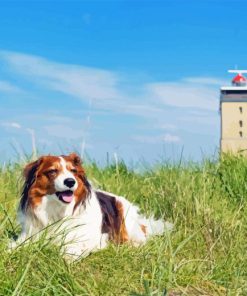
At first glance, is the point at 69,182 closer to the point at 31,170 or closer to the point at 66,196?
the point at 66,196

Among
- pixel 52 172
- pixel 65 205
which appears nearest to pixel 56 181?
pixel 52 172

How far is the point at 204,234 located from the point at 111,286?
2.49 metres

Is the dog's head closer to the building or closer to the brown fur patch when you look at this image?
the brown fur patch

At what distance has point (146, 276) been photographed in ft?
19.2

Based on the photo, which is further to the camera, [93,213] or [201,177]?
[201,177]

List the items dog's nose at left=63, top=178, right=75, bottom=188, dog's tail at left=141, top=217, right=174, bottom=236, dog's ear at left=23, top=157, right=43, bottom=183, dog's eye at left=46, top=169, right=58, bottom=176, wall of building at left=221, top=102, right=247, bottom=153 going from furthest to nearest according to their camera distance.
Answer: wall of building at left=221, top=102, right=247, bottom=153
dog's tail at left=141, top=217, right=174, bottom=236
dog's ear at left=23, top=157, right=43, bottom=183
dog's eye at left=46, top=169, right=58, bottom=176
dog's nose at left=63, top=178, right=75, bottom=188

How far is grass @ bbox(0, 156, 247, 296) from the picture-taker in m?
5.33

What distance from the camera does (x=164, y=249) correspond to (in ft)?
21.9

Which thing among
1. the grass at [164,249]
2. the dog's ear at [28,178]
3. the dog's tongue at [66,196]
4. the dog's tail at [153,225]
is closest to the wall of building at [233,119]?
the grass at [164,249]

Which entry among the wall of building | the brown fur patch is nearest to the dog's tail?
the brown fur patch

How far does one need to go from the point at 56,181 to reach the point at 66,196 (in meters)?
0.22

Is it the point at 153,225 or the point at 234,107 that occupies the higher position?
the point at 234,107

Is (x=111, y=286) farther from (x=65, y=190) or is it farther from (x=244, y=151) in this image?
(x=244, y=151)

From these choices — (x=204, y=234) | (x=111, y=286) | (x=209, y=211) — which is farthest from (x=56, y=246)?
(x=209, y=211)
